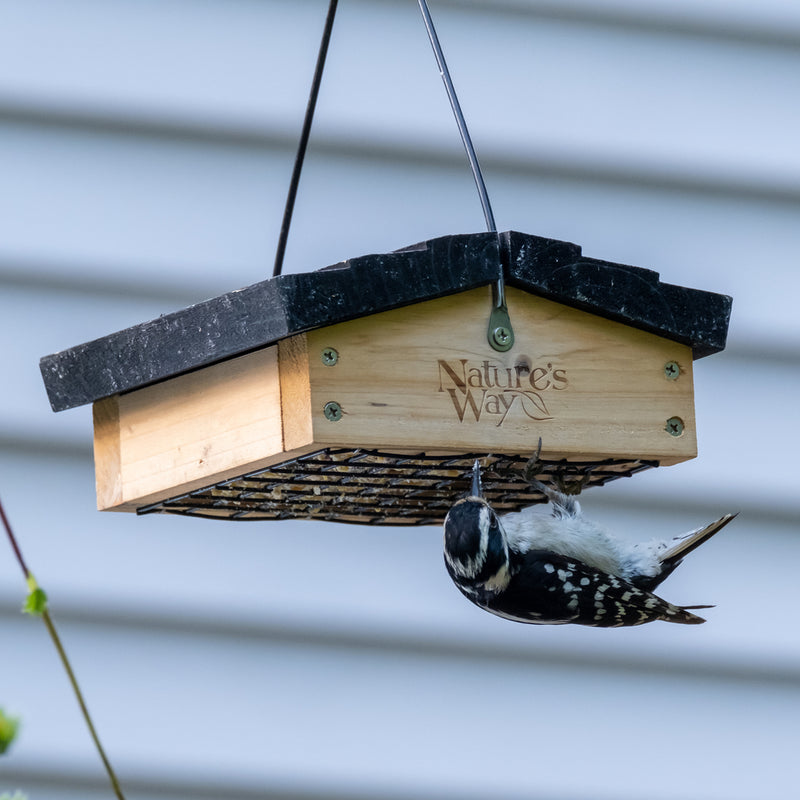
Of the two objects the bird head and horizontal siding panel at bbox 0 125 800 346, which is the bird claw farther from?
horizontal siding panel at bbox 0 125 800 346

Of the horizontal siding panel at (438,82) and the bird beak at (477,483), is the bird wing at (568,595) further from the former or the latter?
the horizontal siding panel at (438,82)

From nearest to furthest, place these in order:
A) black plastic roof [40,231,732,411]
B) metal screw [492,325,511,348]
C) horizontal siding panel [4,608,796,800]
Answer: black plastic roof [40,231,732,411], metal screw [492,325,511,348], horizontal siding panel [4,608,796,800]

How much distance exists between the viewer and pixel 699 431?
2.92m

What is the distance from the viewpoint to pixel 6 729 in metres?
0.70

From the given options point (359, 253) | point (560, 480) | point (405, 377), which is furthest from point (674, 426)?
point (359, 253)

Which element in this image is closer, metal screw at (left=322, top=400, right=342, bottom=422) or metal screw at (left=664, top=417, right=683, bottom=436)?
metal screw at (left=322, top=400, right=342, bottom=422)

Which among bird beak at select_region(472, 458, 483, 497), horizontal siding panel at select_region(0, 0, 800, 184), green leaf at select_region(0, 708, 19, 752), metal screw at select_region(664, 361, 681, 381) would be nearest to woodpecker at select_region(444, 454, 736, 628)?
bird beak at select_region(472, 458, 483, 497)

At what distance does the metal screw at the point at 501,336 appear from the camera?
6.04 feet

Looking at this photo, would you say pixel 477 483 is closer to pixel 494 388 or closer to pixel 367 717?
pixel 494 388

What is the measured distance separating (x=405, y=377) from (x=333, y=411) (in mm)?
106

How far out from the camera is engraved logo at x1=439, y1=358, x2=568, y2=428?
1.81 meters

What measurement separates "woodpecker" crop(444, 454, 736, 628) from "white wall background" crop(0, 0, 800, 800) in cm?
74

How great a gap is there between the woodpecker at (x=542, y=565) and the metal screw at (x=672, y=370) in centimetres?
21

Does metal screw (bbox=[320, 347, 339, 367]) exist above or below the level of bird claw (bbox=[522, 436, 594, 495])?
above
